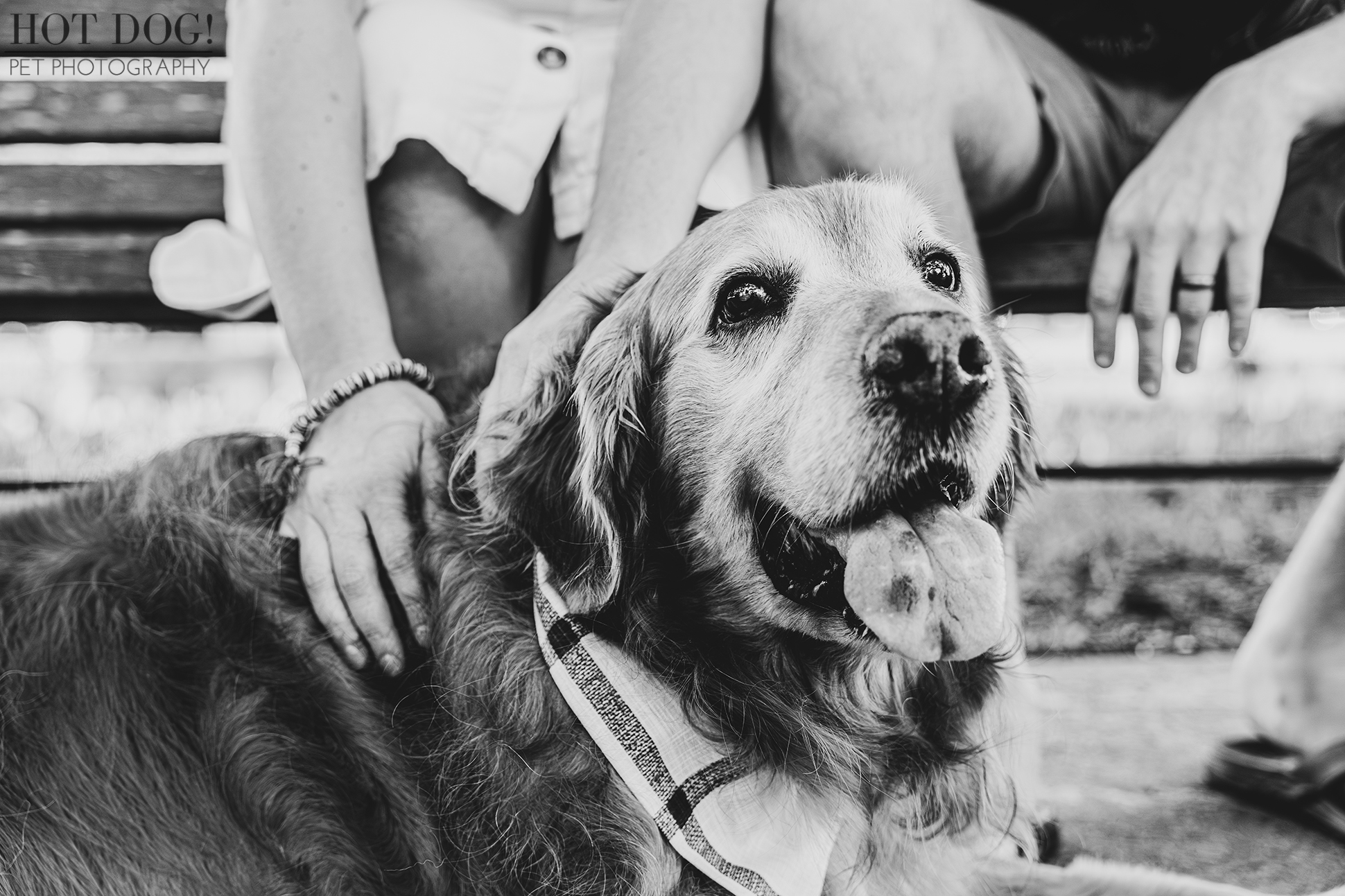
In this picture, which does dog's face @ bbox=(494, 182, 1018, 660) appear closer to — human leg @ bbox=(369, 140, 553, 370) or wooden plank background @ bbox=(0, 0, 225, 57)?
human leg @ bbox=(369, 140, 553, 370)

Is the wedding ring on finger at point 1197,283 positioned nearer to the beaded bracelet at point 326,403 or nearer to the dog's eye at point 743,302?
the dog's eye at point 743,302

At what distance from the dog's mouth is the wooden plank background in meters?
2.34

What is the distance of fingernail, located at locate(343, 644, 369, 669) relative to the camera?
1.62 meters

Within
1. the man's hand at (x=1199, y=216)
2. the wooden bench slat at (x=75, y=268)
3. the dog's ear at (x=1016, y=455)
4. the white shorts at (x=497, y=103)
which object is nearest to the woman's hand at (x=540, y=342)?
the white shorts at (x=497, y=103)

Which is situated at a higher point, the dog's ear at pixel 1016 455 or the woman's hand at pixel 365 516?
the dog's ear at pixel 1016 455

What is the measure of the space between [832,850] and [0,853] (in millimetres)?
1163

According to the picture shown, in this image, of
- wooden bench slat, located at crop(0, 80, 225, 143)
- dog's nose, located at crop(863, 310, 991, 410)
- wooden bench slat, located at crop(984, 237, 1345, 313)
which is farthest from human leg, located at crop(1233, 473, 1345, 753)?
wooden bench slat, located at crop(0, 80, 225, 143)

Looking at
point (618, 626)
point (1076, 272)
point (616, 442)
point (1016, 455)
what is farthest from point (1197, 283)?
point (618, 626)

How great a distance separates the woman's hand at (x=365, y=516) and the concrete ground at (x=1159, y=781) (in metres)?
1.40

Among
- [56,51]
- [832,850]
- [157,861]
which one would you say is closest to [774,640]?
[832,850]

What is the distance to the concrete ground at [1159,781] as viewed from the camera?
2139mm

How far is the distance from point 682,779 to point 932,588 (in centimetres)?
45

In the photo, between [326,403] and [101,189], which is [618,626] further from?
[101,189]

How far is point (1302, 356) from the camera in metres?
6.95
